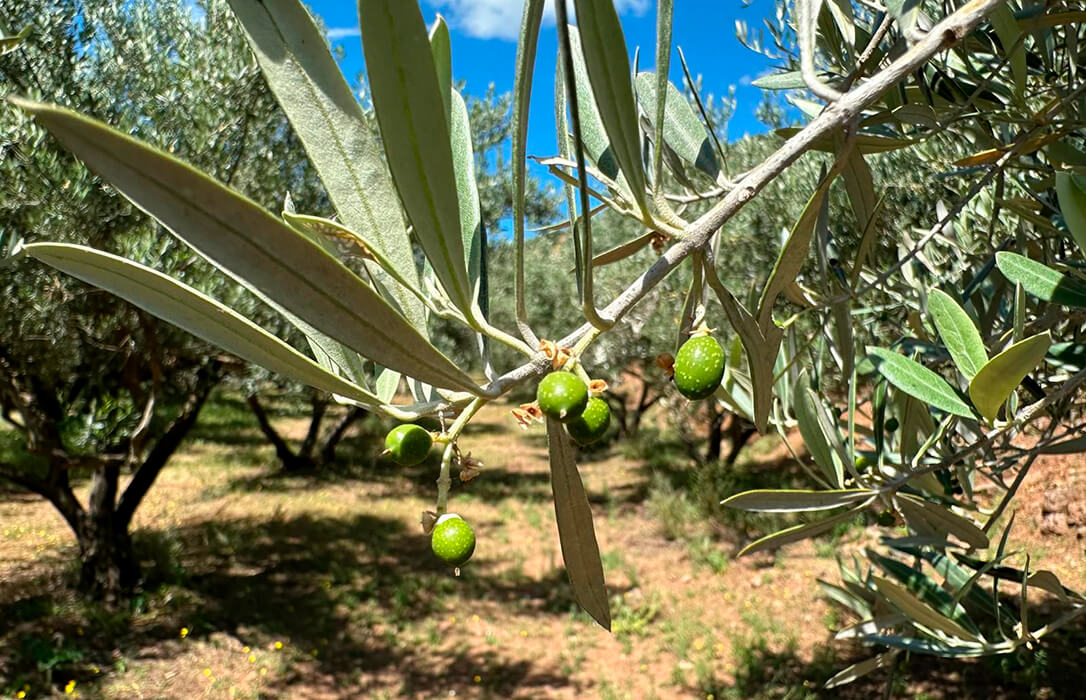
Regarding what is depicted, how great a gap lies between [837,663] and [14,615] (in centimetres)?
598

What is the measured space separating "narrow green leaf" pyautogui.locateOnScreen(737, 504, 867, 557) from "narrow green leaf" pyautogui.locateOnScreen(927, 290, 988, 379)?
0.25m

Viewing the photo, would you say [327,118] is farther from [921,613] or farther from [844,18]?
[921,613]

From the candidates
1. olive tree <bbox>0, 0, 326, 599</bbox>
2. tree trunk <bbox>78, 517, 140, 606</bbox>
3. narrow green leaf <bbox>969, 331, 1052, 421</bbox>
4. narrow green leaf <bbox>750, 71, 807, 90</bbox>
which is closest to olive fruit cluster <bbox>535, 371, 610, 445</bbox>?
narrow green leaf <bbox>969, 331, 1052, 421</bbox>

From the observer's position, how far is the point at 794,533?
0.89 meters

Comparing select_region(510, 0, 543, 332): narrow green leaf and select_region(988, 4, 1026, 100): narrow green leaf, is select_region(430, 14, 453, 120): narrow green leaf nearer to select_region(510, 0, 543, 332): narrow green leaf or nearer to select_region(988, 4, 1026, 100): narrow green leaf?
select_region(510, 0, 543, 332): narrow green leaf

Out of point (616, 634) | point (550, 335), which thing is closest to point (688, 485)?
point (550, 335)

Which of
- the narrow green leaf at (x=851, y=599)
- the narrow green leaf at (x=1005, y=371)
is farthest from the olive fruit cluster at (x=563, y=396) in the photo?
the narrow green leaf at (x=851, y=599)

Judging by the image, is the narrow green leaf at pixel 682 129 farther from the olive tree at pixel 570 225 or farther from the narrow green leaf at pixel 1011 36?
the narrow green leaf at pixel 1011 36

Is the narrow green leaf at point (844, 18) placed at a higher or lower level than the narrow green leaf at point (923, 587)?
higher

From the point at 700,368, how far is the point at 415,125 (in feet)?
0.88

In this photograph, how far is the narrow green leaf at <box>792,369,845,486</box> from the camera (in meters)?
1.05

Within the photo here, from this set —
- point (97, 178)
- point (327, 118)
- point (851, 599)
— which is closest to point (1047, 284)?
point (327, 118)

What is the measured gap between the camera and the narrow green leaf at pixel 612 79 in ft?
1.54

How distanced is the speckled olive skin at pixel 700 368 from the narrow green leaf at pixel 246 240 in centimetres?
20
